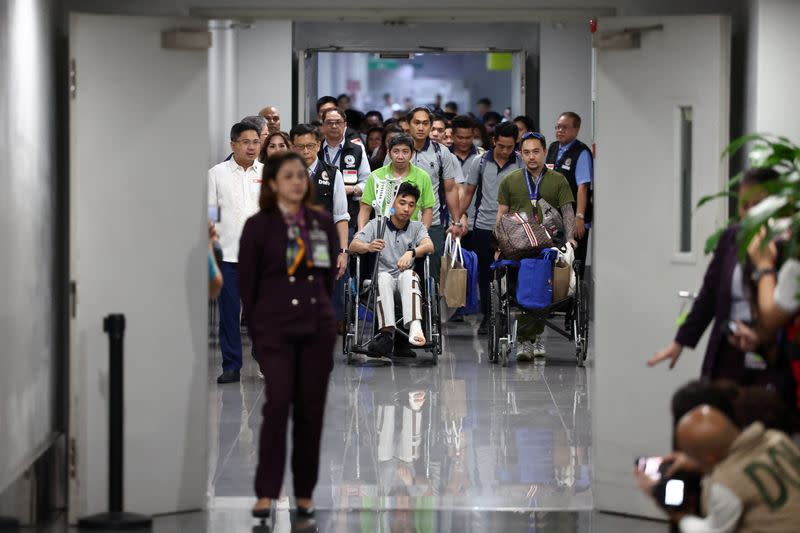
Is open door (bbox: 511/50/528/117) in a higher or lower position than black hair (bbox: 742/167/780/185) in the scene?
higher

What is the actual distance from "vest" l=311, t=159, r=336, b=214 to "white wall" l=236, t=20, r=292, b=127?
5899 mm

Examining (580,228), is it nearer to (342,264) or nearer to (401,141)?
(401,141)

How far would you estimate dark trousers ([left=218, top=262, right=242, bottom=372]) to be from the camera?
9305 millimetres

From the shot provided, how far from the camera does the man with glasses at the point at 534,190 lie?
34.0 ft

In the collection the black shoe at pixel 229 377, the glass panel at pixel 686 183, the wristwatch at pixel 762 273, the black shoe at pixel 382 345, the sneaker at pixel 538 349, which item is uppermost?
the glass panel at pixel 686 183

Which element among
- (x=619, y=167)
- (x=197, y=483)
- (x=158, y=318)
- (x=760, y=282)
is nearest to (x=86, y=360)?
(x=158, y=318)

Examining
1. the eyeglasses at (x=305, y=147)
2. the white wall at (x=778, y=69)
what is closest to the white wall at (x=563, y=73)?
the eyeglasses at (x=305, y=147)

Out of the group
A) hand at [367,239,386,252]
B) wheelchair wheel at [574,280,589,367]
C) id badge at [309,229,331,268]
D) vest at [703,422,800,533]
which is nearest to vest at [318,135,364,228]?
hand at [367,239,386,252]

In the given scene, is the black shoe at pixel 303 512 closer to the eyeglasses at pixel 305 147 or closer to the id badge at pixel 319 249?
the id badge at pixel 319 249

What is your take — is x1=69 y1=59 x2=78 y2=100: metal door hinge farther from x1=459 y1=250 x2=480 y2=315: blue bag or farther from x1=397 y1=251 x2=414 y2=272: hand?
x1=459 y1=250 x2=480 y2=315: blue bag

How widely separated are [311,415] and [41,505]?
1.20m

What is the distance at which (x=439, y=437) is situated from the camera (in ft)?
26.0

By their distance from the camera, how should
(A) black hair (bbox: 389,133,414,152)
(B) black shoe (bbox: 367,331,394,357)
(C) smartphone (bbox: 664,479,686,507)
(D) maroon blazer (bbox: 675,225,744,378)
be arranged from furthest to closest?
(A) black hair (bbox: 389,133,414,152) → (B) black shoe (bbox: 367,331,394,357) → (D) maroon blazer (bbox: 675,225,744,378) → (C) smartphone (bbox: 664,479,686,507)

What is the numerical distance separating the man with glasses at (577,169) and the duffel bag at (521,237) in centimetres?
76
